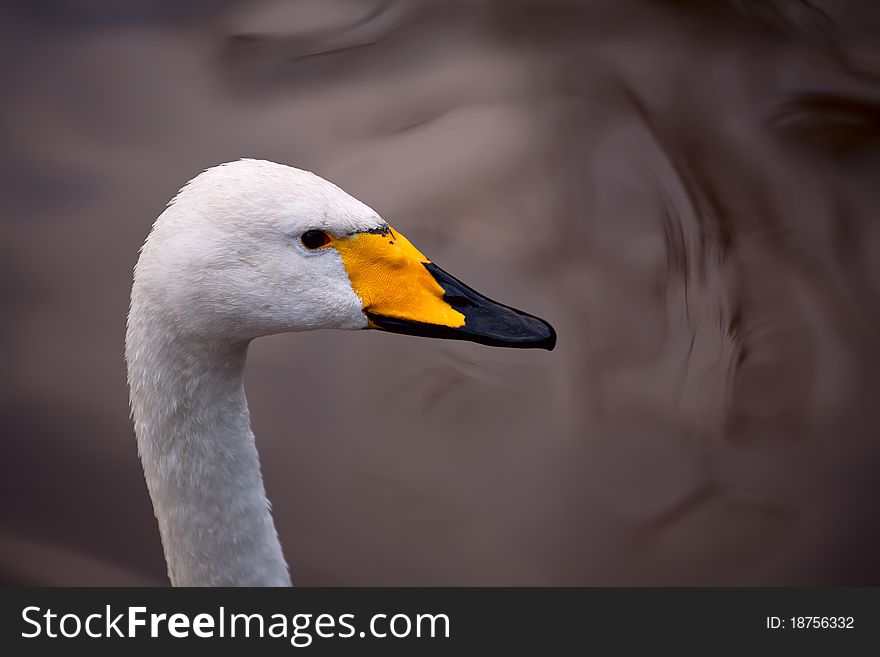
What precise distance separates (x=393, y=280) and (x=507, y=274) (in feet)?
3.96

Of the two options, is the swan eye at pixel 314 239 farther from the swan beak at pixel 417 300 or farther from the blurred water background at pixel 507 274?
the blurred water background at pixel 507 274

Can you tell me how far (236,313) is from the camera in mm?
1169

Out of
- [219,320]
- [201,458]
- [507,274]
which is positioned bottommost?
[201,458]

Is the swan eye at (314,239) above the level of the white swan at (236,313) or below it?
above

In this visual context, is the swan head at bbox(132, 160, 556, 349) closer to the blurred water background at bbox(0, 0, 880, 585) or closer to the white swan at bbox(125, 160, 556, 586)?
the white swan at bbox(125, 160, 556, 586)

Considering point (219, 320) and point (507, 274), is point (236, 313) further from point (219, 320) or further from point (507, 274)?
point (507, 274)

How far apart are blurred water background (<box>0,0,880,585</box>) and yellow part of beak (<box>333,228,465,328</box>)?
887mm

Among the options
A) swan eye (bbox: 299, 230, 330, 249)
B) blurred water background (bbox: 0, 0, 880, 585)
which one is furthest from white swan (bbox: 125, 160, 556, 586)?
blurred water background (bbox: 0, 0, 880, 585)

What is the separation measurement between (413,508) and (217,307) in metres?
1.06

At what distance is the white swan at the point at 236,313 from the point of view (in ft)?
3.75

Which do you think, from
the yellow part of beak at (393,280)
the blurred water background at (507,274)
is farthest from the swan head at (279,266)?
the blurred water background at (507,274)

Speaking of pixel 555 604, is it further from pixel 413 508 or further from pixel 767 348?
pixel 767 348

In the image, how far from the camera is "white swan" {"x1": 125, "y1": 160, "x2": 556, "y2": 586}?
1144 millimetres

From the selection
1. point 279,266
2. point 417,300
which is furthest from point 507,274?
point 279,266
